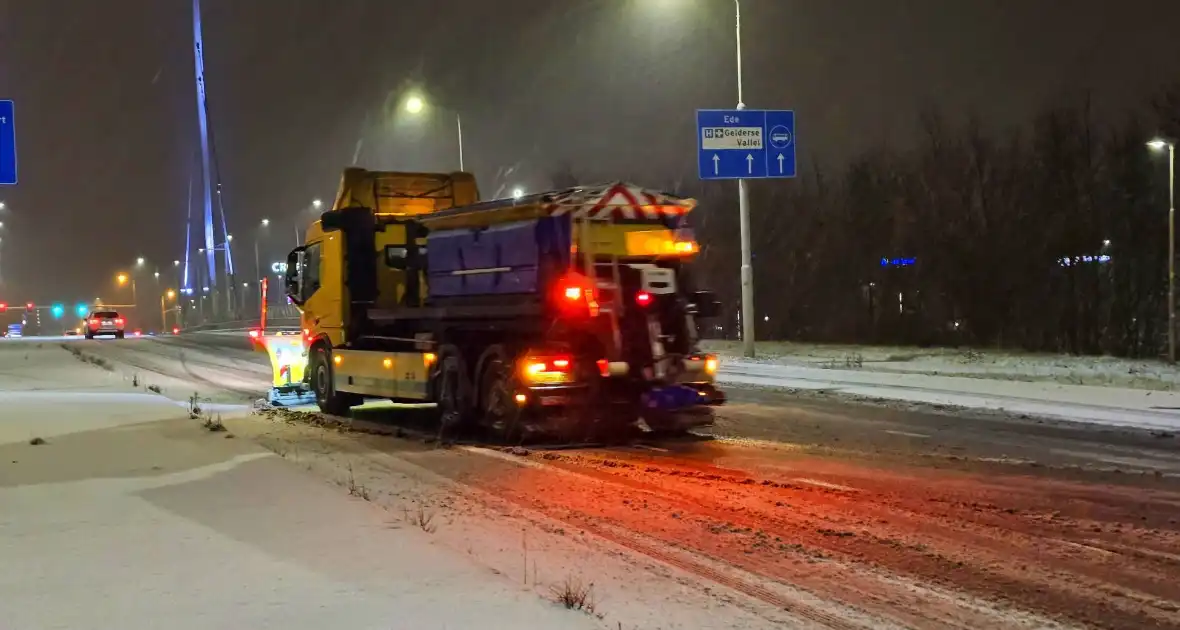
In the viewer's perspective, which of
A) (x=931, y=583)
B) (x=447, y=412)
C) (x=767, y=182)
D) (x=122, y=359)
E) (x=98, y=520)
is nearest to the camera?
(x=931, y=583)

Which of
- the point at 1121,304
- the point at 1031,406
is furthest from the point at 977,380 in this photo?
Result: the point at 1121,304

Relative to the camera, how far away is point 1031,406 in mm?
16562

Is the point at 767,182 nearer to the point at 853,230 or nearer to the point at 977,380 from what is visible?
the point at 853,230

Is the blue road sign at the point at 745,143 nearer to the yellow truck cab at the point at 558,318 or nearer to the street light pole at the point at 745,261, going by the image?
the street light pole at the point at 745,261

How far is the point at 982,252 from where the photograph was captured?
4700 centimetres

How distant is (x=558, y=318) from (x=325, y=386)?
6.70m

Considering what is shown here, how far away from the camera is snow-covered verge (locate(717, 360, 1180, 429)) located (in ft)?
50.7

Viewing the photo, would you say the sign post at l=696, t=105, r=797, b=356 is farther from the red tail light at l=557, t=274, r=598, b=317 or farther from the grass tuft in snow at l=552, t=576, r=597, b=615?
the grass tuft in snow at l=552, t=576, r=597, b=615

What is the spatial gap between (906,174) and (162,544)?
163 ft

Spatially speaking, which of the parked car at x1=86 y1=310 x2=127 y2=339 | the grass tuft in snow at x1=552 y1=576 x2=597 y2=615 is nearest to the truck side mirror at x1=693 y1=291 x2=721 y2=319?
the grass tuft in snow at x1=552 y1=576 x2=597 y2=615

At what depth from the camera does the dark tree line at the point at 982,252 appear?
146ft

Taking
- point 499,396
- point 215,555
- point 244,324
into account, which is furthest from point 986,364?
point 244,324

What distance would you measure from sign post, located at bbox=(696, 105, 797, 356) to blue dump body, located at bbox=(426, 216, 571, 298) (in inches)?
483

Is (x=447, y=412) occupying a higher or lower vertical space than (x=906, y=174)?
lower
